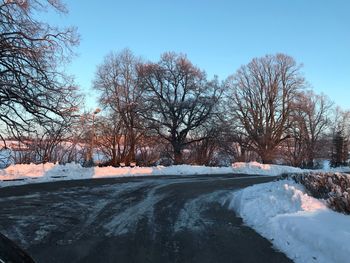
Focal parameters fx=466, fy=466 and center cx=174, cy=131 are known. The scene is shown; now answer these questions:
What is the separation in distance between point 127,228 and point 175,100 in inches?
1889

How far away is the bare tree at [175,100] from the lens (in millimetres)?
56938

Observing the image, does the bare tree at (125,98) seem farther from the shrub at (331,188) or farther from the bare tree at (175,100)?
the shrub at (331,188)

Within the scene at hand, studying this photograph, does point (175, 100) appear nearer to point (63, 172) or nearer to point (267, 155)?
point (267, 155)

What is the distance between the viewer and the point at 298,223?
9609mm

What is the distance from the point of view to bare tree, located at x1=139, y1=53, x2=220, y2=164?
187 feet

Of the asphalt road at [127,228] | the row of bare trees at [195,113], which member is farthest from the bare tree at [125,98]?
the asphalt road at [127,228]

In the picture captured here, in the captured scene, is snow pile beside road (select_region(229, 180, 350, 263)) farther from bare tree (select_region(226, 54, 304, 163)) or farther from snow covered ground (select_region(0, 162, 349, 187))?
bare tree (select_region(226, 54, 304, 163))

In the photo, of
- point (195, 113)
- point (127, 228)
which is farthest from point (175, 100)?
point (127, 228)

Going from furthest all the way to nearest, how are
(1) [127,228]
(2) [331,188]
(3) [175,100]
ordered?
(3) [175,100], (2) [331,188], (1) [127,228]

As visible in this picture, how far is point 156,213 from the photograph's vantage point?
40.6 feet

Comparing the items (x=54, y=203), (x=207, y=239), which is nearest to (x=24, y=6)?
(x=54, y=203)

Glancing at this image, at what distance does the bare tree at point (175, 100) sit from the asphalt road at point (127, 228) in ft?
132

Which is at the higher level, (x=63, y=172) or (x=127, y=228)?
(x=63, y=172)

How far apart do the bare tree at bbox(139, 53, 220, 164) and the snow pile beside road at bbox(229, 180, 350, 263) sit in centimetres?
4234
